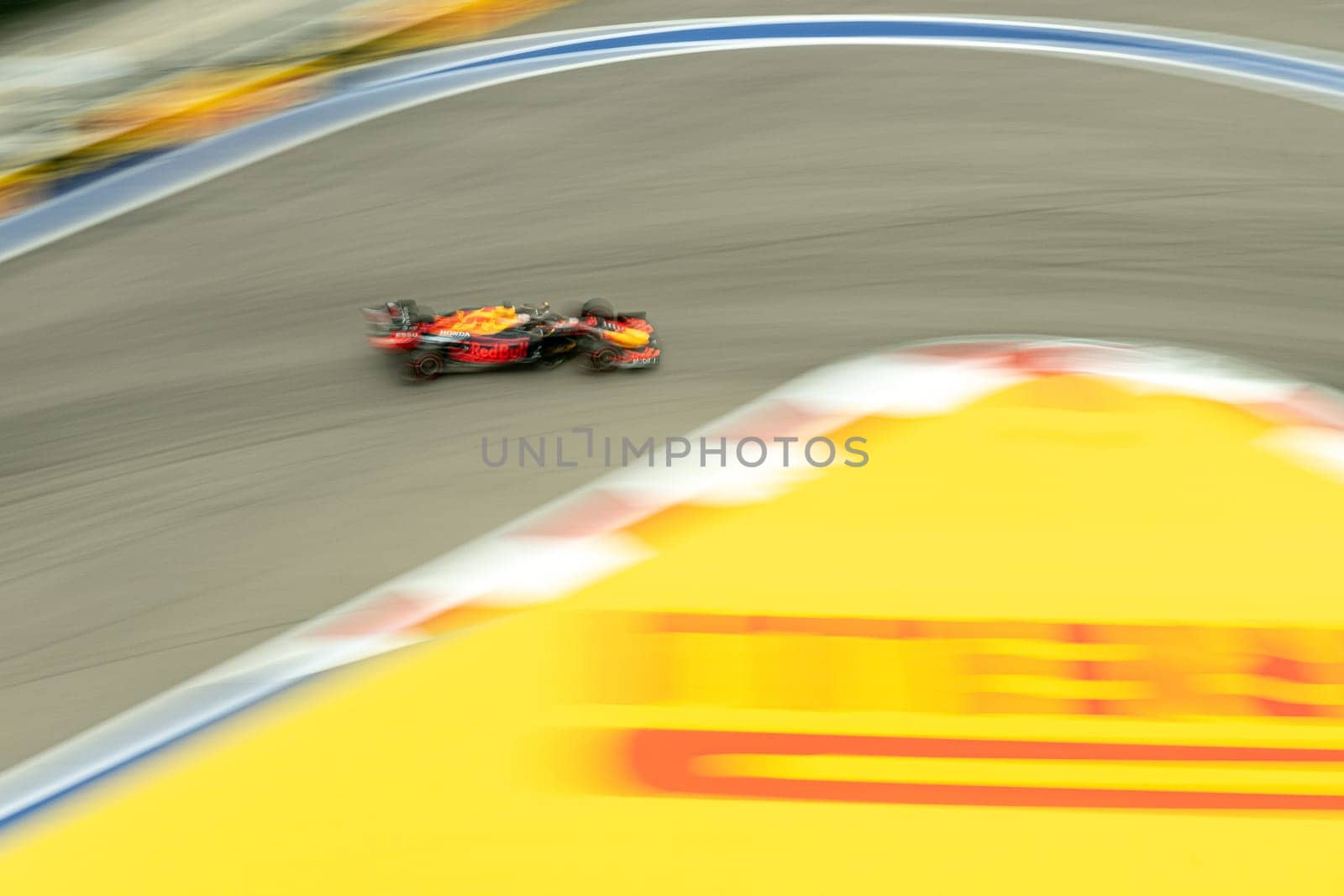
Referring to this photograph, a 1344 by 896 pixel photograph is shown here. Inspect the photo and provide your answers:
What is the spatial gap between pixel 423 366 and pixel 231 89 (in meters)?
2.27

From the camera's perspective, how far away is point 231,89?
552 cm

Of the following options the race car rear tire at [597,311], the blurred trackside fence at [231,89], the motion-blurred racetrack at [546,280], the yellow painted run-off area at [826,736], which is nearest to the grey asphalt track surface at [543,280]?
the motion-blurred racetrack at [546,280]

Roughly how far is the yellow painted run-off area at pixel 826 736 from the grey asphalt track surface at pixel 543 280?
1.73 meters

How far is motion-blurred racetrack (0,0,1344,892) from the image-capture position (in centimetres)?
378

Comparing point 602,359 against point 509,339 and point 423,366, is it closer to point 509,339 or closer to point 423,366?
point 509,339

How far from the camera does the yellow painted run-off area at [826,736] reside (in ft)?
5.60

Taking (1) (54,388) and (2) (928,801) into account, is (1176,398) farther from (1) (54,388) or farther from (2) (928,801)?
(1) (54,388)

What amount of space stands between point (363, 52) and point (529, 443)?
2773mm

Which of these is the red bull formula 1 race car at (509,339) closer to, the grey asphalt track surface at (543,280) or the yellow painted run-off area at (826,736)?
the grey asphalt track surface at (543,280)

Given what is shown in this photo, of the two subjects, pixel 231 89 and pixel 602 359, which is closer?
pixel 602 359

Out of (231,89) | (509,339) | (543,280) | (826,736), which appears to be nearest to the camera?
(826,736)

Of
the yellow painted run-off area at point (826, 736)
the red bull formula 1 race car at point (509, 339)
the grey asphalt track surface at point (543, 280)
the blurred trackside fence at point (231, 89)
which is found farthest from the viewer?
the blurred trackside fence at point (231, 89)

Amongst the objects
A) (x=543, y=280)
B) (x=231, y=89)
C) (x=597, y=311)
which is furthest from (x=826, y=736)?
(x=231, y=89)

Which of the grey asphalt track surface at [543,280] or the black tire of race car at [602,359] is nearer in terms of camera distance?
the grey asphalt track surface at [543,280]
